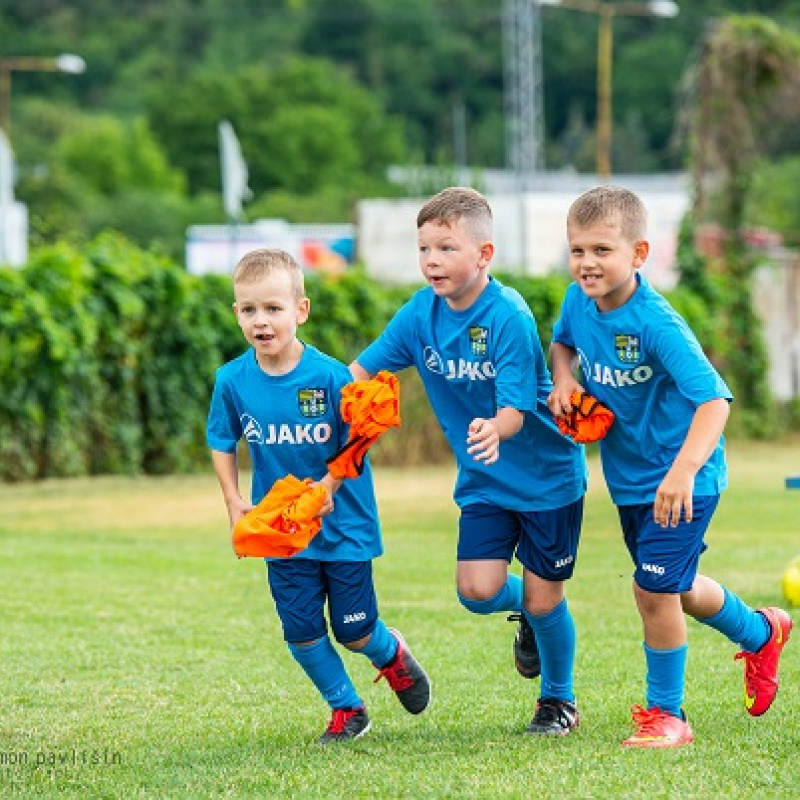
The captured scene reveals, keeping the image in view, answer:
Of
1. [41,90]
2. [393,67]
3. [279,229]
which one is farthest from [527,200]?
[393,67]

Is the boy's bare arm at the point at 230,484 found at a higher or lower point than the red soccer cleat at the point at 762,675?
higher

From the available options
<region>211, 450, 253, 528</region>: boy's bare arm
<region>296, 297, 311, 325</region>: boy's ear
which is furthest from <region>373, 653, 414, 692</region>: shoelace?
<region>296, 297, 311, 325</region>: boy's ear

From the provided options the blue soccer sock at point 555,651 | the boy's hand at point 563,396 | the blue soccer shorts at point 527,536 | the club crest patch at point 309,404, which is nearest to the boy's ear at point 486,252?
the boy's hand at point 563,396

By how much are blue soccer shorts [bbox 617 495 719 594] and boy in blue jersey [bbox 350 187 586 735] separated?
19.0 inches

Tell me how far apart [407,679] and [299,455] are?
0.97 meters

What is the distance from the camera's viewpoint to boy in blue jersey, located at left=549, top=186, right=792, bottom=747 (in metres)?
6.32

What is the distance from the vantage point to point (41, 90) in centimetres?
11444

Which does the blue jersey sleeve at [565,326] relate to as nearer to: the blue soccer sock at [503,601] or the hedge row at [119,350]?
the blue soccer sock at [503,601]

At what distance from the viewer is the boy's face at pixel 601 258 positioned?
6.39 metres

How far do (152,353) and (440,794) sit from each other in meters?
13.1

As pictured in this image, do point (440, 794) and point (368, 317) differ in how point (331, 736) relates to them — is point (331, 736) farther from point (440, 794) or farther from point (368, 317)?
point (368, 317)

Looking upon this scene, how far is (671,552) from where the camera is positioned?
6.35 m

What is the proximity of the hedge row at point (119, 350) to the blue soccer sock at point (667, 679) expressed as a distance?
11.0m

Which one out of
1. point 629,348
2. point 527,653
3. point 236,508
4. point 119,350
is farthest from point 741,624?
point 119,350
